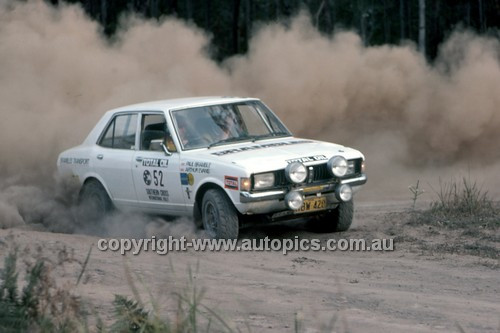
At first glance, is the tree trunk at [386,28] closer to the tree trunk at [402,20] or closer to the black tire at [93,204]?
the tree trunk at [402,20]

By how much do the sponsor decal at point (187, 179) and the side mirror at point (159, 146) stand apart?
1.15ft

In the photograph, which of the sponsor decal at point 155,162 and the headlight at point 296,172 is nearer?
the headlight at point 296,172

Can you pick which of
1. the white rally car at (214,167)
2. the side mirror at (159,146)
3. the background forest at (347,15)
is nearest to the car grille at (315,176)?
the white rally car at (214,167)

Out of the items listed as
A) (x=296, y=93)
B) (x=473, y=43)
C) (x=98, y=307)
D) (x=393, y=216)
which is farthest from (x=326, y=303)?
(x=473, y=43)

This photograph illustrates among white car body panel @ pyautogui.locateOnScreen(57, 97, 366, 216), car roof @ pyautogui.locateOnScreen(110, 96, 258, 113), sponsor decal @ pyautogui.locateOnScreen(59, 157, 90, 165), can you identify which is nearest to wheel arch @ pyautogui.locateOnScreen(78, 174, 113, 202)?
white car body panel @ pyautogui.locateOnScreen(57, 97, 366, 216)

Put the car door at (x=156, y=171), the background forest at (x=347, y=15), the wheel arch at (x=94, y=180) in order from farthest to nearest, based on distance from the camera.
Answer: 1. the background forest at (x=347, y=15)
2. the wheel arch at (x=94, y=180)
3. the car door at (x=156, y=171)

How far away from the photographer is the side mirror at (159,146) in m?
9.66

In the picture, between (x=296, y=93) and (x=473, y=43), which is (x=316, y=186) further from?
(x=473, y=43)

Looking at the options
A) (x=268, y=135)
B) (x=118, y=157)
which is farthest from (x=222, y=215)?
(x=118, y=157)

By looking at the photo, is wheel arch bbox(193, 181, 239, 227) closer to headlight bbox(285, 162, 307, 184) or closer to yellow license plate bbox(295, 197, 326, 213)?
headlight bbox(285, 162, 307, 184)

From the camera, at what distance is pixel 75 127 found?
1479 centimetres

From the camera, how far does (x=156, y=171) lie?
32.0ft

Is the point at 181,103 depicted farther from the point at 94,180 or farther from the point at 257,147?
the point at 94,180

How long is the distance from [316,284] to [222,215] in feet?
6.52
